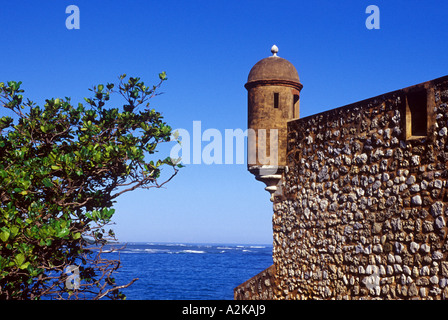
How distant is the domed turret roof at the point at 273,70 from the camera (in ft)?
34.9

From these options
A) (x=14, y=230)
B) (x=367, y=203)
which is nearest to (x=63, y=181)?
(x=14, y=230)

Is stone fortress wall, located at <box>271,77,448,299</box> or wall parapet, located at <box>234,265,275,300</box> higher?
stone fortress wall, located at <box>271,77,448,299</box>

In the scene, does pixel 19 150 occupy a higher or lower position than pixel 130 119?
lower

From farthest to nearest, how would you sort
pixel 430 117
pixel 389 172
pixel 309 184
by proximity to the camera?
pixel 309 184, pixel 389 172, pixel 430 117

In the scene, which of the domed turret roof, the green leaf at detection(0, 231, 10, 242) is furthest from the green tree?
the domed turret roof

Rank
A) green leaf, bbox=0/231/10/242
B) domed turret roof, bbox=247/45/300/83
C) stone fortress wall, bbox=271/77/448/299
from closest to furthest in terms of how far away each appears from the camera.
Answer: green leaf, bbox=0/231/10/242
stone fortress wall, bbox=271/77/448/299
domed turret roof, bbox=247/45/300/83

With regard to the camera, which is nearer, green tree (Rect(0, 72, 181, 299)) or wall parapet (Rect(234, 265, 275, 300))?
green tree (Rect(0, 72, 181, 299))

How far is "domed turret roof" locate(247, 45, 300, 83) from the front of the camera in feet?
34.9

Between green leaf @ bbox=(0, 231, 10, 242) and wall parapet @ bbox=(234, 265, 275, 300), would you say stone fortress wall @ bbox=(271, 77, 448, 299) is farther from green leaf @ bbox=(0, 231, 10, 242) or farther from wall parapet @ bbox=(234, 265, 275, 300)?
green leaf @ bbox=(0, 231, 10, 242)

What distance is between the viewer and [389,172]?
7.80 metres

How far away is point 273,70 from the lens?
10648 mm
